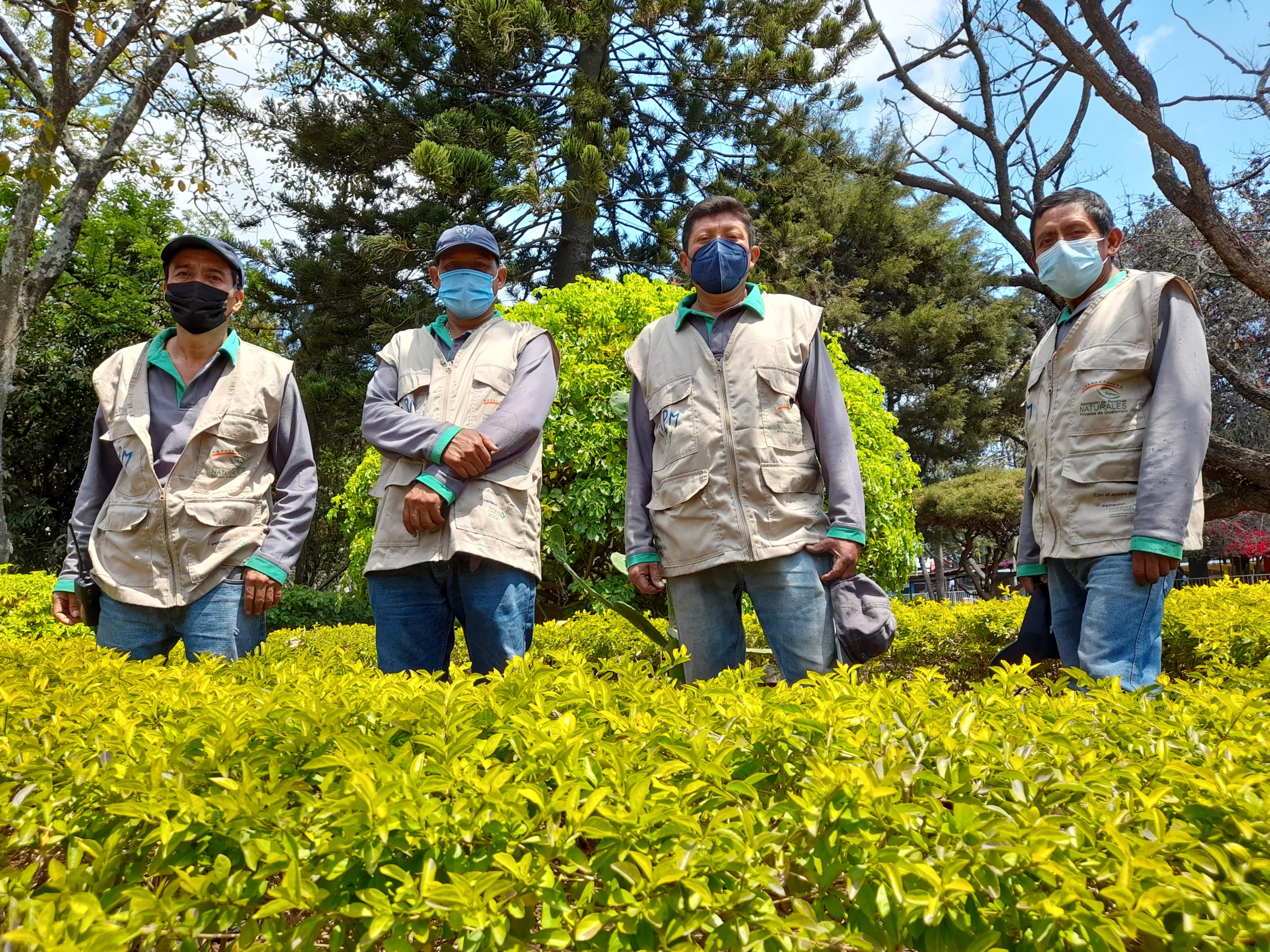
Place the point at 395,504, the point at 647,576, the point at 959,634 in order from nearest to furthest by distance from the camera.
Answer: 1. the point at 395,504
2. the point at 647,576
3. the point at 959,634

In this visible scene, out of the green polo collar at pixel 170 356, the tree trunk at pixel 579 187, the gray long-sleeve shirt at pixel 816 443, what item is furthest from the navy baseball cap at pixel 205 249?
the tree trunk at pixel 579 187

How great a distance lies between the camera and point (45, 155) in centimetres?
466

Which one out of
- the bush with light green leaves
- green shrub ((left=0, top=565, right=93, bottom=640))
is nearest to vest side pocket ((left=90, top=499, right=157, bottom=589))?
the bush with light green leaves

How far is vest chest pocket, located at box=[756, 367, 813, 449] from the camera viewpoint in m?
2.94

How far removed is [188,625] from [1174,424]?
3358 mm

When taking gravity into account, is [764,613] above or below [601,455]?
below

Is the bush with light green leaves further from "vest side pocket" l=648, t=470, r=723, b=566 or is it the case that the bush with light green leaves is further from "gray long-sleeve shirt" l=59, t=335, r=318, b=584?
"vest side pocket" l=648, t=470, r=723, b=566

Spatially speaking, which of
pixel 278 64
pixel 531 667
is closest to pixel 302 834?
pixel 531 667

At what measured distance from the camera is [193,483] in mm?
3137

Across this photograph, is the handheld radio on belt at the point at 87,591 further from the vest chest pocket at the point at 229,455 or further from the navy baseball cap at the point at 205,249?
the navy baseball cap at the point at 205,249

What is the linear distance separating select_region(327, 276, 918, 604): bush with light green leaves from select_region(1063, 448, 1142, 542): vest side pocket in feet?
11.6

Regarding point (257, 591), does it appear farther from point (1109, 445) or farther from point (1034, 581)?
point (1109, 445)

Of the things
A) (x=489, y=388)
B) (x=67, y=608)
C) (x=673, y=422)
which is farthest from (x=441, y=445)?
(x=67, y=608)

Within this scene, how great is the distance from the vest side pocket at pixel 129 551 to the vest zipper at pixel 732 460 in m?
2.06
